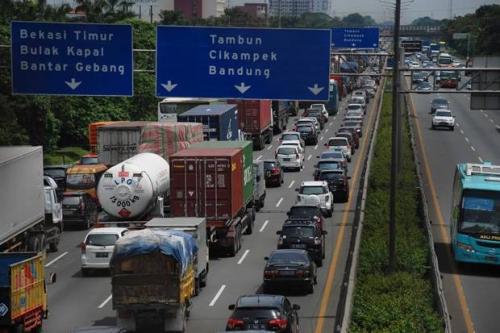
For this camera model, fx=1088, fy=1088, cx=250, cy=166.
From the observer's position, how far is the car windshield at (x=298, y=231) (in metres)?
33.4

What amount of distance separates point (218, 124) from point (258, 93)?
1960 centimetres

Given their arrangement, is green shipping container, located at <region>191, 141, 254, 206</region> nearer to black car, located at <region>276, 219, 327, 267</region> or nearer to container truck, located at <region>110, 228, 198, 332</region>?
black car, located at <region>276, 219, 327, 267</region>

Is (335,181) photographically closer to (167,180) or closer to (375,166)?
(375,166)

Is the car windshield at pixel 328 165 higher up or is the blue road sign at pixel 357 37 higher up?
the blue road sign at pixel 357 37

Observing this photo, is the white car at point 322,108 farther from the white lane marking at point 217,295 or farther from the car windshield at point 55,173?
the white lane marking at point 217,295

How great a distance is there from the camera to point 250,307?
22391 millimetres

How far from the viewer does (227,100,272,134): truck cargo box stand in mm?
63875

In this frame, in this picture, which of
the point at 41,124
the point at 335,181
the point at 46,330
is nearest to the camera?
the point at 46,330

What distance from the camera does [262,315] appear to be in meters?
22.1

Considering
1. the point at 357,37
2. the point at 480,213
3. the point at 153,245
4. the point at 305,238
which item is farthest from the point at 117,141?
the point at 357,37

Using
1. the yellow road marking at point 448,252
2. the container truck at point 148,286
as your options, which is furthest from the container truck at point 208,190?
the container truck at point 148,286

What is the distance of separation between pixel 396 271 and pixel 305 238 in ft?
18.6

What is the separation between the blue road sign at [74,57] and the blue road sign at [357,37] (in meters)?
50.8

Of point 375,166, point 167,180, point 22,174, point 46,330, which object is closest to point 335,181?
point 375,166
